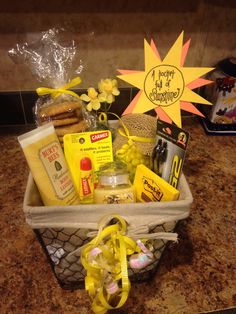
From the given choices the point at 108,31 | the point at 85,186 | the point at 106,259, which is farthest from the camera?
the point at 108,31

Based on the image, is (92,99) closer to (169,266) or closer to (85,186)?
(85,186)

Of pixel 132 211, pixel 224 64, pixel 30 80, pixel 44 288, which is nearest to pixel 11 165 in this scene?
pixel 30 80

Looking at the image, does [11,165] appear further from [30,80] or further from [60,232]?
[60,232]

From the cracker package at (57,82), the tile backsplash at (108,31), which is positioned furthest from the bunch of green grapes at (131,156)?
the tile backsplash at (108,31)

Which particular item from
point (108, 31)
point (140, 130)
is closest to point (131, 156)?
point (140, 130)

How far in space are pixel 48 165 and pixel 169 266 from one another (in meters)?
0.29

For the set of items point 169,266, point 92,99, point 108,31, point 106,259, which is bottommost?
point 169,266

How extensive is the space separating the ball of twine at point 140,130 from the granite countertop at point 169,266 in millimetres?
200

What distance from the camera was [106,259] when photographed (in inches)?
16.4

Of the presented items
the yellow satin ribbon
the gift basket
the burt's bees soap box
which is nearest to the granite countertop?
the gift basket

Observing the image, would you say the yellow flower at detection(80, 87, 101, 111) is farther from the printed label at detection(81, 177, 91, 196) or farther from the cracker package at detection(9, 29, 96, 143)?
the printed label at detection(81, 177, 91, 196)

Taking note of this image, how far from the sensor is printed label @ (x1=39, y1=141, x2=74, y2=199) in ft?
1.61

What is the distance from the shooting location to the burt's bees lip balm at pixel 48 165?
48 cm

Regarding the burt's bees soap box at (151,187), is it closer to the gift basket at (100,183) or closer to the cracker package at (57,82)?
the gift basket at (100,183)
